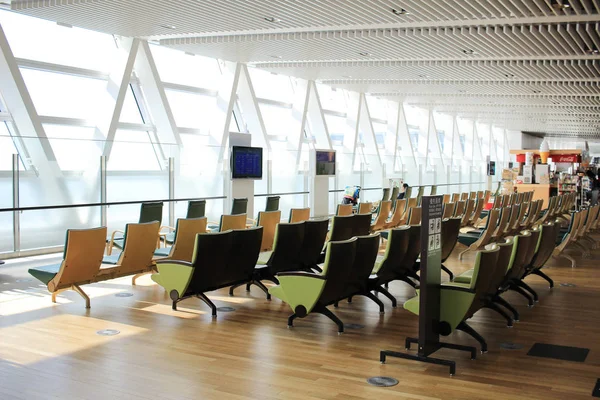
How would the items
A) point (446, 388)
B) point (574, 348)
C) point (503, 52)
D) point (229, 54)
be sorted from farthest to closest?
point (229, 54) → point (503, 52) → point (574, 348) → point (446, 388)

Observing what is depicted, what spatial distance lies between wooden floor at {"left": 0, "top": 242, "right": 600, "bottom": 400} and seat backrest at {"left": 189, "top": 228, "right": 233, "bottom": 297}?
0.31 metres

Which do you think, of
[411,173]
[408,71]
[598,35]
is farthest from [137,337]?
[411,173]

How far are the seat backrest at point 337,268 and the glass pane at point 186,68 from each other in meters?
10.8

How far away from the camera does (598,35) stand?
11.4 meters

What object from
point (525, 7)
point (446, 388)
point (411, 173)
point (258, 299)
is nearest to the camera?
point (446, 388)

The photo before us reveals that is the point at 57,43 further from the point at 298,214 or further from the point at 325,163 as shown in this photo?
the point at 325,163

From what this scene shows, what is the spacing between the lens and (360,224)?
9109 millimetres

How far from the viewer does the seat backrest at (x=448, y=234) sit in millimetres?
8282

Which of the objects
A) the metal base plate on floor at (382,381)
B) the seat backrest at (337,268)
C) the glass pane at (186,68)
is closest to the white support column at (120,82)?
the glass pane at (186,68)

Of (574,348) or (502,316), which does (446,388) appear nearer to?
(574,348)

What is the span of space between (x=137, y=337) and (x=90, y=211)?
5625 millimetres

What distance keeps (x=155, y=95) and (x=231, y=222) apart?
6.56 m

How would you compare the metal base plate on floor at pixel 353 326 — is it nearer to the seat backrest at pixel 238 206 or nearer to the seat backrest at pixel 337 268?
the seat backrest at pixel 337 268

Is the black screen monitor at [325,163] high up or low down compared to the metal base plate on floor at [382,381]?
up
